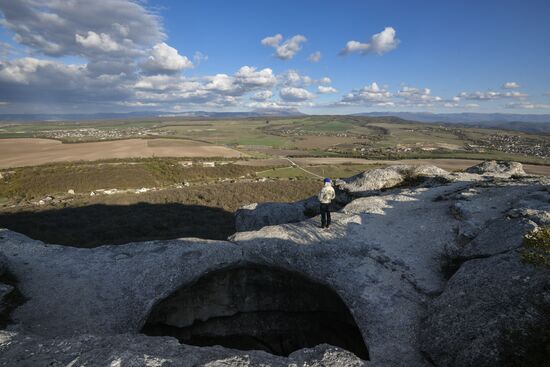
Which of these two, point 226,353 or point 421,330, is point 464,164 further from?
point 226,353

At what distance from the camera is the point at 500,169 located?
2723 cm

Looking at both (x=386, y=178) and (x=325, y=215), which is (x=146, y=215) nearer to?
(x=386, y=178)

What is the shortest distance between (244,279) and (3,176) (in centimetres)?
5534

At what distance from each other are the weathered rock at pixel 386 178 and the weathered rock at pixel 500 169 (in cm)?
370

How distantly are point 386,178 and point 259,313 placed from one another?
51.7ft

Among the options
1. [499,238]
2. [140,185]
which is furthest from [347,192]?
[140,185]

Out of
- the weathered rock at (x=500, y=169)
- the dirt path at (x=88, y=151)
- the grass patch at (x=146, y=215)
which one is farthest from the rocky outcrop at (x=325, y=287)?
the dirt path at (x=88, y=151)

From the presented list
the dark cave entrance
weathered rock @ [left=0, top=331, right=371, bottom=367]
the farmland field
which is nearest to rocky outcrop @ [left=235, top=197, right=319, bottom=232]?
the farmland field

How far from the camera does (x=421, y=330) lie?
32.8ft

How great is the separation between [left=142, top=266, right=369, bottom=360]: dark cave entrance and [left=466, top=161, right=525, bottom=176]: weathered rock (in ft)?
65.2

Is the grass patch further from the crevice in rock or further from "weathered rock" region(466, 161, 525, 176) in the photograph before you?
"weathered rock" region(466, 161, 525, 176)

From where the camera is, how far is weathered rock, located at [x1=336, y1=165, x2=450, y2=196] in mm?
26062

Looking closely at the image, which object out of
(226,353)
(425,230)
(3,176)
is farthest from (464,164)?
(3,176)

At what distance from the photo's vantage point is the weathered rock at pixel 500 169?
26547 millimetres
